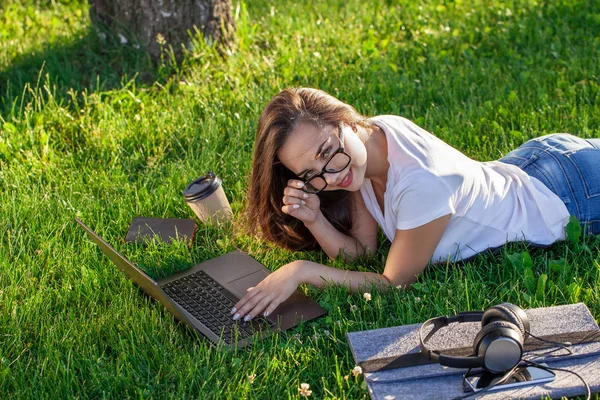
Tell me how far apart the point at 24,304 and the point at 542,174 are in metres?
2.58

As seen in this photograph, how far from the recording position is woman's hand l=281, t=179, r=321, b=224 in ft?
11.3

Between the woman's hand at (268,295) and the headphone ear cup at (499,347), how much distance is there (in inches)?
38.8

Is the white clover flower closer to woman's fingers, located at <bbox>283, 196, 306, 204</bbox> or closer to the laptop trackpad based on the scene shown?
the laptop trackpad

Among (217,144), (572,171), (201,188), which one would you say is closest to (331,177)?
(201,188)

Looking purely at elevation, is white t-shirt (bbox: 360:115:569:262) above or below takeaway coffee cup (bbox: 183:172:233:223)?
above

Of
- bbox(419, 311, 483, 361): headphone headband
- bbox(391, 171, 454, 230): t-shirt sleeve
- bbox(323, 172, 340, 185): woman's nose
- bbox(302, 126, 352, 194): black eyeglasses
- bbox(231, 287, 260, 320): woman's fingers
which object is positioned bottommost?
bbox(231, 287, 260, 320): woman's fingers

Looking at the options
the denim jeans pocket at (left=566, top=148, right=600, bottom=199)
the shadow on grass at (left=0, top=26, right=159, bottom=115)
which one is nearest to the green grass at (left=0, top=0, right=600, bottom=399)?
the shadow on grass at (left=0, top=26, right=159, bottom=115)

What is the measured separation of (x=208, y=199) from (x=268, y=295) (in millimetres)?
938

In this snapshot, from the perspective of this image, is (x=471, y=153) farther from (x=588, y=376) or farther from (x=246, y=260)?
(x=588, y=376)

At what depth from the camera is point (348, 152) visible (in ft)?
10.5

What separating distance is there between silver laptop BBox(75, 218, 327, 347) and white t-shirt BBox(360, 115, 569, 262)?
2.03 ft

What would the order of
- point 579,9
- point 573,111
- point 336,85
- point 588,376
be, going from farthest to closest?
Answer: point 579,9 < point 336,85 < point 573,111 < point 588,376

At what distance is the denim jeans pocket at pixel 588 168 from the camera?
3727 millimetres

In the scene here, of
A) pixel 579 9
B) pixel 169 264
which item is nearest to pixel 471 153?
pixel 169 264
